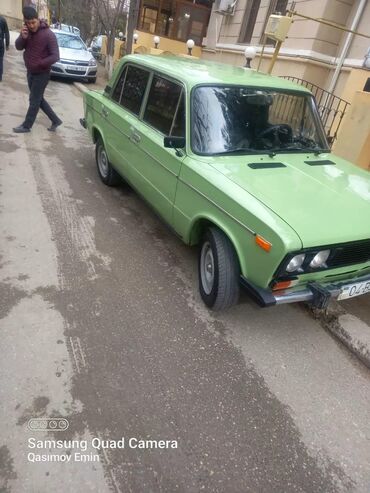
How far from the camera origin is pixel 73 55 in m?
13.4

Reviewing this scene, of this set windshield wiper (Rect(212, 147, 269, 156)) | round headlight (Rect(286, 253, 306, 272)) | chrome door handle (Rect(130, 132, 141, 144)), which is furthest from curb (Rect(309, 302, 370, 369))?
chrome door handle (Rect(130, 132, 141, 144))

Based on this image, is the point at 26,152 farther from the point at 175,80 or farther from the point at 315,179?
the point at 315,179

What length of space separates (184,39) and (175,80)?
16844mm

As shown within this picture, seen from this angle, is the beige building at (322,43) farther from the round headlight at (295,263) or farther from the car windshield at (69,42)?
the round headlight at (295,263)

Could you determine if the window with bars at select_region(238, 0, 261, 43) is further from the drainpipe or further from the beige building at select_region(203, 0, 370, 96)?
the drainpipe

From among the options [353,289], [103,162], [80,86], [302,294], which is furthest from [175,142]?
[80,86]

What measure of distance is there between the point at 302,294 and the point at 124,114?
10.1ft

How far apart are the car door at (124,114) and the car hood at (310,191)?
5.03 ft

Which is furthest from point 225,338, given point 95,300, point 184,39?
point 184,39

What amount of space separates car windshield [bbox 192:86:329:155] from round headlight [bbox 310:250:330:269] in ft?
4.11

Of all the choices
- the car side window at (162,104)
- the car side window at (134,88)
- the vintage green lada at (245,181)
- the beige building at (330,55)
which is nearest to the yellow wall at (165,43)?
the beige building at (330,55)

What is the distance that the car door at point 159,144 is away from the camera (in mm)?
3463

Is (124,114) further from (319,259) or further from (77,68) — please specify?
(77,68)

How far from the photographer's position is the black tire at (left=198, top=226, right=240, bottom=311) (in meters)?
2.88
